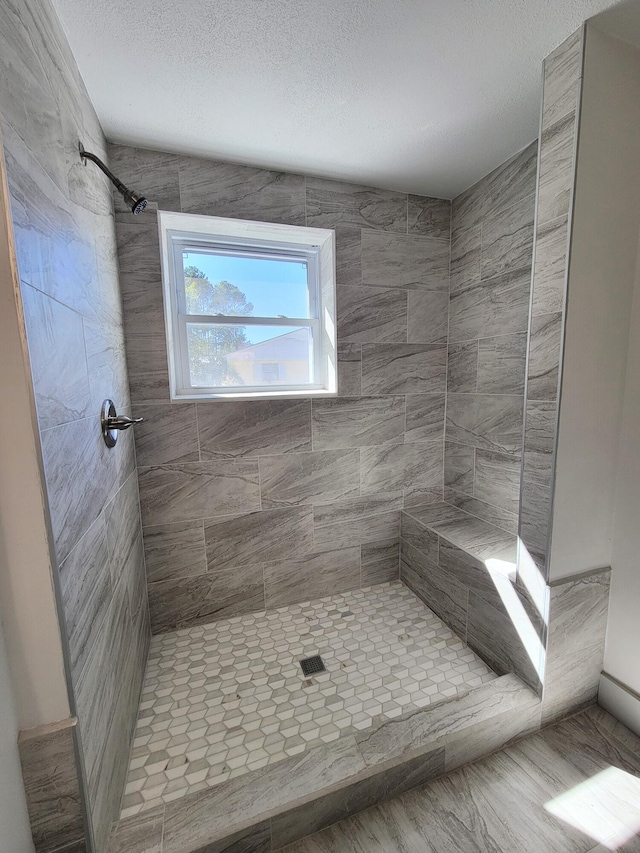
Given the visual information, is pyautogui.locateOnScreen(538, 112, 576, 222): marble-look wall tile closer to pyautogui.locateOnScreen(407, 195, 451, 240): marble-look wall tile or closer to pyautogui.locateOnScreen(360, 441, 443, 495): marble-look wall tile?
pyautogui.locateOnScreen(407, 195, 451, 240): marble-look wall tile

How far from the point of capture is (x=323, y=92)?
1.17 metres

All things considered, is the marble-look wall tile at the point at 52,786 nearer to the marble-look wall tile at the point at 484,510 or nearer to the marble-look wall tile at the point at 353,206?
the marble-look wall tile at the point at 484,510

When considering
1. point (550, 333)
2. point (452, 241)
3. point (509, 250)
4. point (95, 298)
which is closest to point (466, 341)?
point (509, 250)

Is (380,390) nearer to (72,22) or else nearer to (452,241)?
(452,241)

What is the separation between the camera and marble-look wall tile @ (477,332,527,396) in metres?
1.60

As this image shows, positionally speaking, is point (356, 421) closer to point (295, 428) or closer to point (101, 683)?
point (295, 428)

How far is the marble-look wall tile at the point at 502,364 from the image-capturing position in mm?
1604

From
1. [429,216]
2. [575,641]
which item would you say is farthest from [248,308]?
[575,641]

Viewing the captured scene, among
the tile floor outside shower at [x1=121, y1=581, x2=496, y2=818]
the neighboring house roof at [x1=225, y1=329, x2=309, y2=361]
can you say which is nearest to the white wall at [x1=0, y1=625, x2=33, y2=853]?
the tile floor outside shower at [x1=121, y1=581, x2=496, y2=818]

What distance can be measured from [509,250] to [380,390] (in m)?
0.94

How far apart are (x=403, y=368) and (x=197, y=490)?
53.3 inches

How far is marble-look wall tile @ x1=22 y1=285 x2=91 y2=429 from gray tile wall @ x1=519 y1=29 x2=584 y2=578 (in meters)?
1.40

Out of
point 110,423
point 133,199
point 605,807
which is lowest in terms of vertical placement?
point 605,807

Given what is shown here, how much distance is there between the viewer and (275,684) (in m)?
1.38
